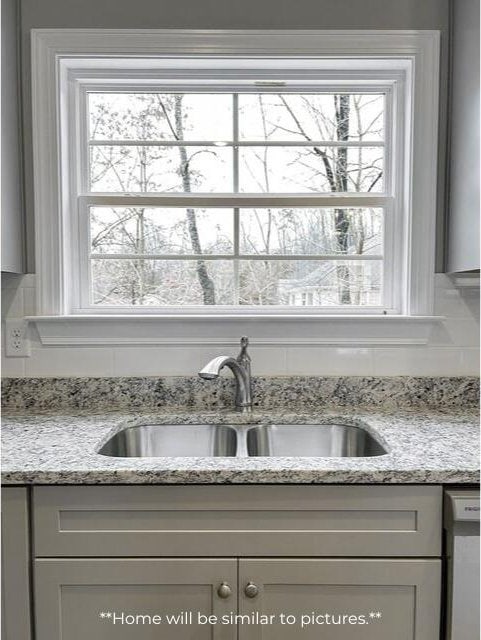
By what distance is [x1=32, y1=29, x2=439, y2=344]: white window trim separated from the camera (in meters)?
1.66

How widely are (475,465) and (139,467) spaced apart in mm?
805

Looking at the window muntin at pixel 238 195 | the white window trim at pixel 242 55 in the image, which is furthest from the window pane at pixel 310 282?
the white window trim at pixel 242 55

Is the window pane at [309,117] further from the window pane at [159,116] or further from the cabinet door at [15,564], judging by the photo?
the cabinet door at [15,564]

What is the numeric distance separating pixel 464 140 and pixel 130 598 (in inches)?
65.2

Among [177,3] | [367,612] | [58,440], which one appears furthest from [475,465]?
[177,3]

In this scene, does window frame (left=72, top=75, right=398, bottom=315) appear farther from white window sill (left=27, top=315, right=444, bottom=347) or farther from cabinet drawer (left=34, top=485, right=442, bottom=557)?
cabinet drawer (left=34, top=485, right=442, bottom=557)

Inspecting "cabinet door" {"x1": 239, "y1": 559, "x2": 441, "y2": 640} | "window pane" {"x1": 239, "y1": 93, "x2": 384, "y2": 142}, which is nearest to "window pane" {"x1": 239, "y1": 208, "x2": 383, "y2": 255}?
"window pane" {"x1": 239, "y1": 93, "x2": 384, "y2": 142}

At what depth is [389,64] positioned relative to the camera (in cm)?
173

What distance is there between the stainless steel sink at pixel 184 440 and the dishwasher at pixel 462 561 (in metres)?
0.69

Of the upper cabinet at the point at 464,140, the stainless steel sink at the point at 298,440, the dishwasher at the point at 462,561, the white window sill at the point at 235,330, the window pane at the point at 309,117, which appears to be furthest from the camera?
the window pane at the point at 309,117

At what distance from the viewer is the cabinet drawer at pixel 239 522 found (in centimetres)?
116

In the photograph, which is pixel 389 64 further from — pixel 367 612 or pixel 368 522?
pixel 367 612

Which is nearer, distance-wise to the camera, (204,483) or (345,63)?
(204,483)

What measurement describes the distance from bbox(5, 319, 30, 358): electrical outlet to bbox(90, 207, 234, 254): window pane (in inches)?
15.2
